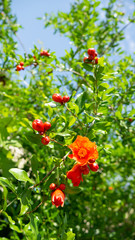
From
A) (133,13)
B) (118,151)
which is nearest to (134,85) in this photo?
(118,151)

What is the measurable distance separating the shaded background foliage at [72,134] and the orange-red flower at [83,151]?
14 cm

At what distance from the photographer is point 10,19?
312cm

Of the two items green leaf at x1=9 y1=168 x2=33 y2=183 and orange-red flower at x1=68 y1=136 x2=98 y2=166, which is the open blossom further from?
green leaf at x1=9 y1=168 x2=33 y2=183

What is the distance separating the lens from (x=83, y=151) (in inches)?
35.8

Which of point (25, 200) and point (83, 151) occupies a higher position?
point (83, 151)

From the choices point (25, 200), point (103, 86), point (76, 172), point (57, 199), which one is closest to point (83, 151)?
point (76, 172)

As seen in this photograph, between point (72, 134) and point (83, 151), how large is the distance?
8.3 inches

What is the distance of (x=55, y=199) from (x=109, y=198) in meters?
1.52

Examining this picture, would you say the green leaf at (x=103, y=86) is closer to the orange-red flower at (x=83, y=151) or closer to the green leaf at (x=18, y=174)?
the orange-red flower at (x=83, y=151)

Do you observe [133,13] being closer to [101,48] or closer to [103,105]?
[101,48]

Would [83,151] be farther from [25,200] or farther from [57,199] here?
[25,200]

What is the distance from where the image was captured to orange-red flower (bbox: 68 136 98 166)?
909 millimetres

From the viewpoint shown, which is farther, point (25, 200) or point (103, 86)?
point (103, 86)

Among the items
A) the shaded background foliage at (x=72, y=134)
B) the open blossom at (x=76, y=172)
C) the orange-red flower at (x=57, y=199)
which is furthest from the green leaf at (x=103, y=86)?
the orange-red flower at (x=57, y=199)
